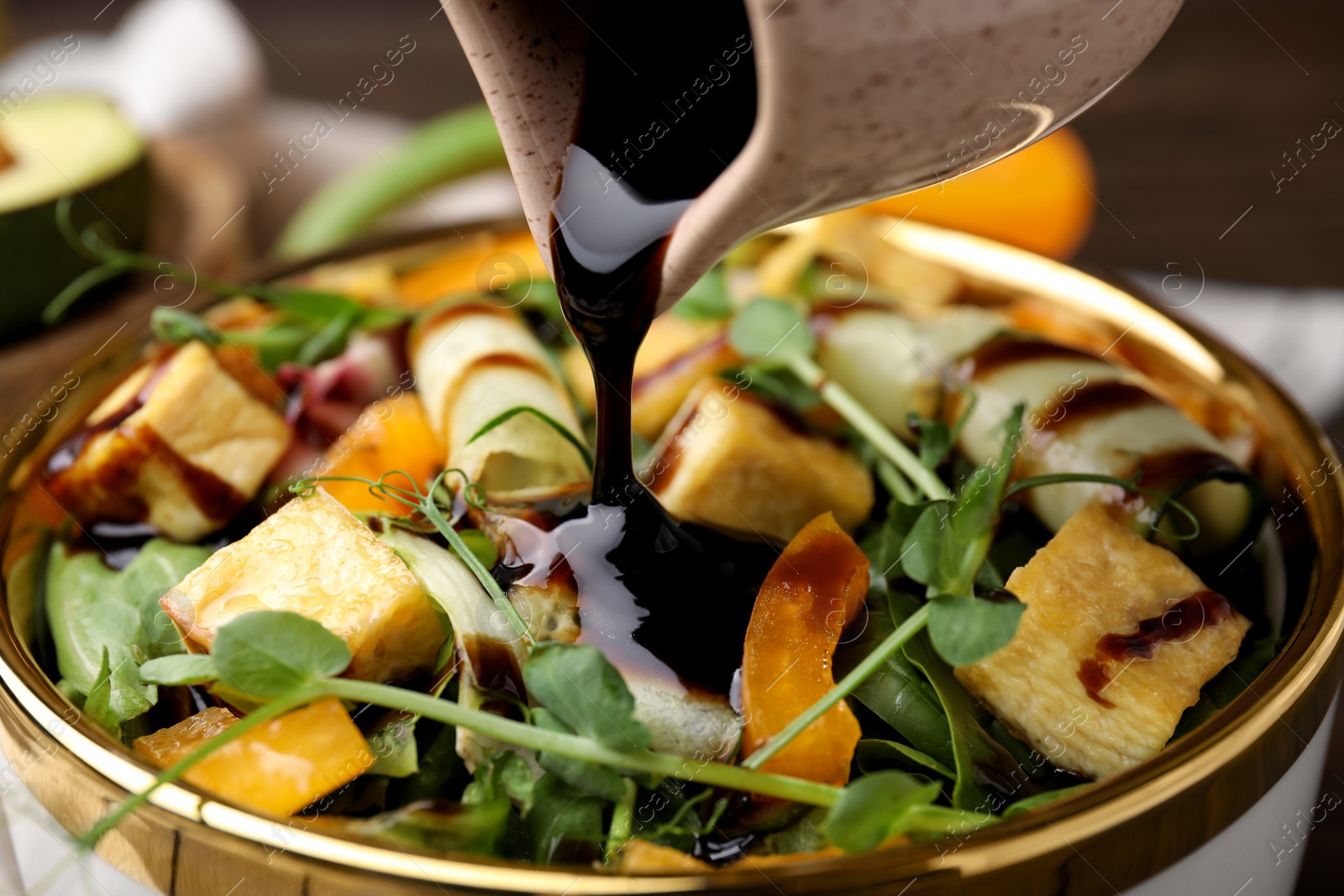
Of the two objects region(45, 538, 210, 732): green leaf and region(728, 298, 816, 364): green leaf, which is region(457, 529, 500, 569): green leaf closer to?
region(45, 538, 210, 732): green leaf

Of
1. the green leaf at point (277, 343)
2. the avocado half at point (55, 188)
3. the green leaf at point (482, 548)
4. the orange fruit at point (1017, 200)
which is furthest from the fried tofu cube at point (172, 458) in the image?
the orange fruit at point (1017, 200)

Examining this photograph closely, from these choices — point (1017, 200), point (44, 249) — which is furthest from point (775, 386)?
point (44, 249)

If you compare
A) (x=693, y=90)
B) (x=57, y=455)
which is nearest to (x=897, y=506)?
(x=693, y=90)

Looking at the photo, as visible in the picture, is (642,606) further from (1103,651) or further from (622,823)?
(1103,651)

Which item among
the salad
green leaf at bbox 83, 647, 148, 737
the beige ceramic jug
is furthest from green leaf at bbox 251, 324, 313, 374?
the beige ceramic jug

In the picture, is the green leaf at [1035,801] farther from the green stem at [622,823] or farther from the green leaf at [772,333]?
the green leaf at [772,333]

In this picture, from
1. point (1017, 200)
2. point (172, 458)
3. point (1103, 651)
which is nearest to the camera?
point (1103, 651)

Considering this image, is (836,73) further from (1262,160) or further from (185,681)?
(1262,160)
